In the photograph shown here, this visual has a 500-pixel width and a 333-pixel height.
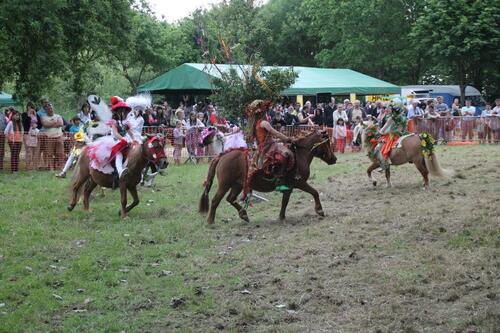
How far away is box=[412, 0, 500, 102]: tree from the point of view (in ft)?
125

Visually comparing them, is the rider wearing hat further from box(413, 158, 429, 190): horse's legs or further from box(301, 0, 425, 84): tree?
box(301, 0, 425, 84): tree

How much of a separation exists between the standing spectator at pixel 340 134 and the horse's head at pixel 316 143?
12.9 metres

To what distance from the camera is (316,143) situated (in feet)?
41.7

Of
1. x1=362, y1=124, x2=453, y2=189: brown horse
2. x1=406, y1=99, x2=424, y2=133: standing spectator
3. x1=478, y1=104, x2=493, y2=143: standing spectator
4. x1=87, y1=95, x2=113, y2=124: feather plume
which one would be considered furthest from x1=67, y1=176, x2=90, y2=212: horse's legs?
x1=478, y1=104, x2=493, y2=143: standing spectator

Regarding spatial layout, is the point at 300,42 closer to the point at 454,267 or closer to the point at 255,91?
the point at 255,91

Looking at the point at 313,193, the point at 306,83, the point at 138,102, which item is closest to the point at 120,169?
the point at 138,102

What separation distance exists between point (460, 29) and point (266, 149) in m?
29.1

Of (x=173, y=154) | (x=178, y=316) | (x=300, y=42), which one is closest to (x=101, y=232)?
(x=178, y=316)

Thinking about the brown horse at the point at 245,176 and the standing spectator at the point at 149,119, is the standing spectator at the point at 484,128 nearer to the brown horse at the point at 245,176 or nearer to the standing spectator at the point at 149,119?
the standing spectator at the point at 149,119

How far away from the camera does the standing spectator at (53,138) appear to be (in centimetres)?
2077

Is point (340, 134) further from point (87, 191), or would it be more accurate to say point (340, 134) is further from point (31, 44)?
point (87, 191)

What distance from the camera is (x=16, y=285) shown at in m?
8.22

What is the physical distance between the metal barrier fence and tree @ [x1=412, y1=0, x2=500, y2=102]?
13.0 metres

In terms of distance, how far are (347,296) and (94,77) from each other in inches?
1211
